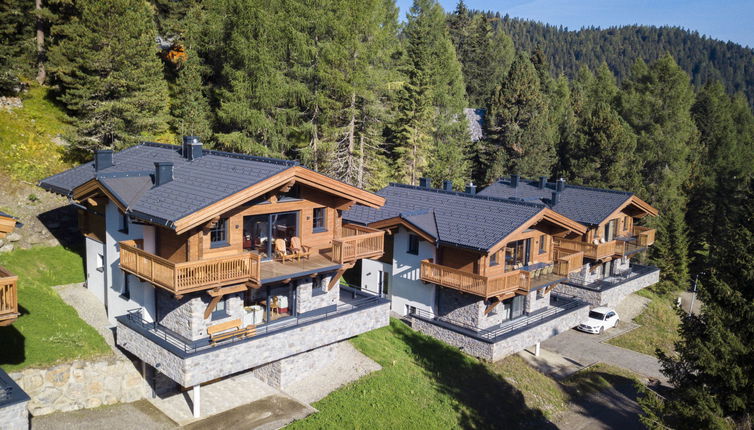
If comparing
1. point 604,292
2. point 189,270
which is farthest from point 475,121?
point 189,270

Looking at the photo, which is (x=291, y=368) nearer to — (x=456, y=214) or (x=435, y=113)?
(x=456, y=214)

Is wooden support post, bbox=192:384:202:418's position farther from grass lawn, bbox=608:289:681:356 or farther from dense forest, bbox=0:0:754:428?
grass lawn, bbox=608:289:681:356

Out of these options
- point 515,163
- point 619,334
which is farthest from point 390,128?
point 619,334

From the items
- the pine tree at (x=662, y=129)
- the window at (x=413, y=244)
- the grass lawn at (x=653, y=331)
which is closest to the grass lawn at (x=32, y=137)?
the window at (x=413, y=244)

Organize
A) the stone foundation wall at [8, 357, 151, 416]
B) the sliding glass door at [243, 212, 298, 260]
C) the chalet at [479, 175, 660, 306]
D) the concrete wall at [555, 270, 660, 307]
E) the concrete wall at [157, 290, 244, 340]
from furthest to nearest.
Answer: the concrete wall at [555, 270, 660, 307] → the chalet at [479, 175, 660, 306] → the sliding glass door at [243, 212, 298, 260] → the concrete wall at [157, 290, 244, 340] → the stone foundation wall at [8, 357, 151, 416]

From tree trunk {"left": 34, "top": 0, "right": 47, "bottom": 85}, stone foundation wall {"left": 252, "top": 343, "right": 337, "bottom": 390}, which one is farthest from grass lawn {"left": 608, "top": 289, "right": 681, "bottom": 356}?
tree trunk {"left": 34, "top": 0, "right": 47, "bottom": 85}
